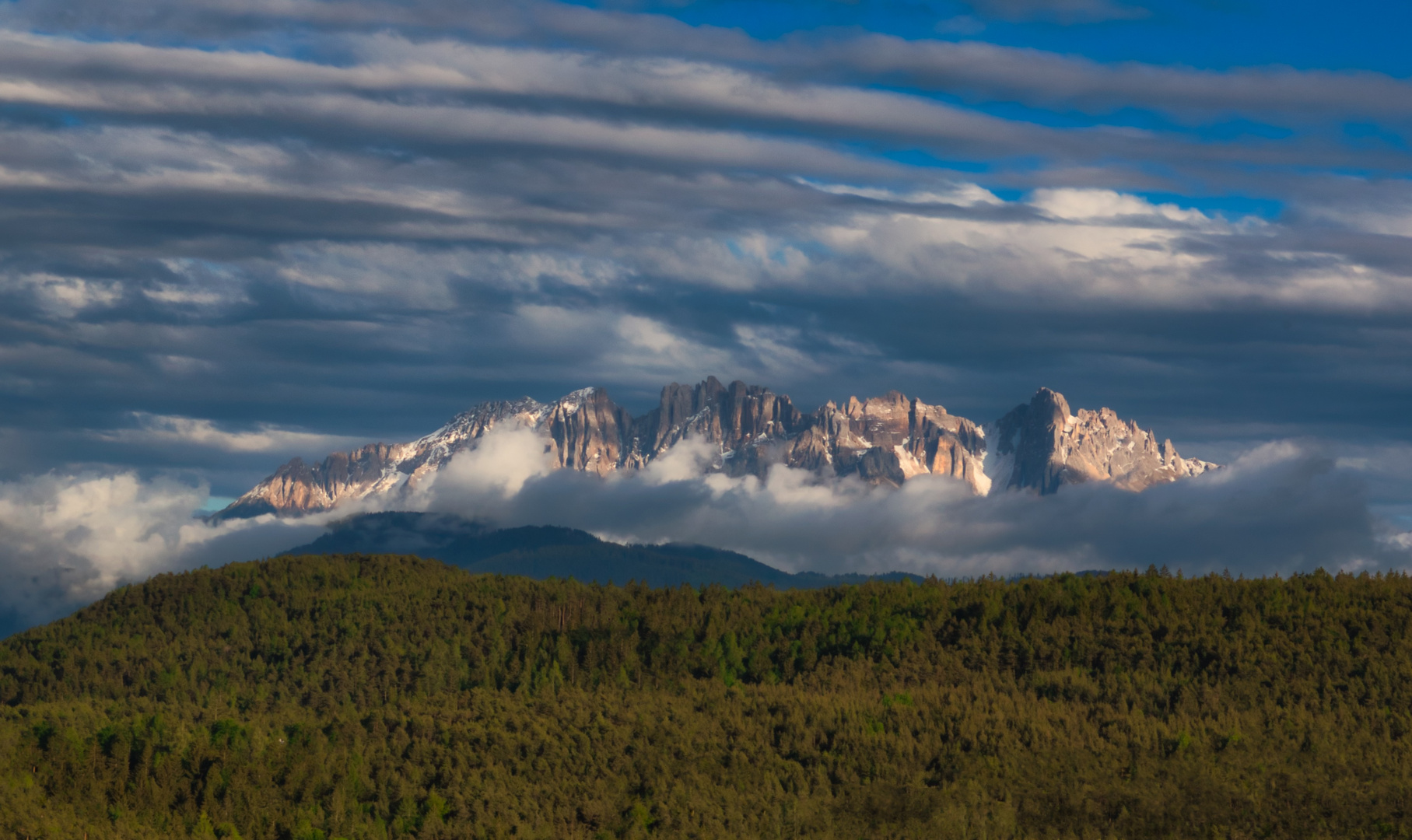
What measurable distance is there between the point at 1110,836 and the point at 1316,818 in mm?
28406

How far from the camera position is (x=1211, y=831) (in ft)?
649

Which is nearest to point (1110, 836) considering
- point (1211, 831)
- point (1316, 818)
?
point (1211, 831)

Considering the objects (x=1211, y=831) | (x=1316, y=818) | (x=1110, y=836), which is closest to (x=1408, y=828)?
(x=1316, y=818)

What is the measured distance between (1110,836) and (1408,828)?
39107 mm

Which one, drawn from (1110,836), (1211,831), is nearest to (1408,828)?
(1211,831)

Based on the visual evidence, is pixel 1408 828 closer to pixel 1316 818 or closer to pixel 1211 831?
pixel 1316 818

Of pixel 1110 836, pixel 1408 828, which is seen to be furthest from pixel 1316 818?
pixel 1110 836

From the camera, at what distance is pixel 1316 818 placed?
198m

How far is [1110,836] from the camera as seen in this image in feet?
650

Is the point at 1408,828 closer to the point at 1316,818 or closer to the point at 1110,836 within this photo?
the point at 1316,818

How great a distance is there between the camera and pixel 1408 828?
19350 centimetres

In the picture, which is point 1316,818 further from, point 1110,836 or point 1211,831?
point 1110,836

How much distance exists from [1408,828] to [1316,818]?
37.3ft

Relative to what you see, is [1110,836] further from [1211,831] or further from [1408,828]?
[1408,828]
